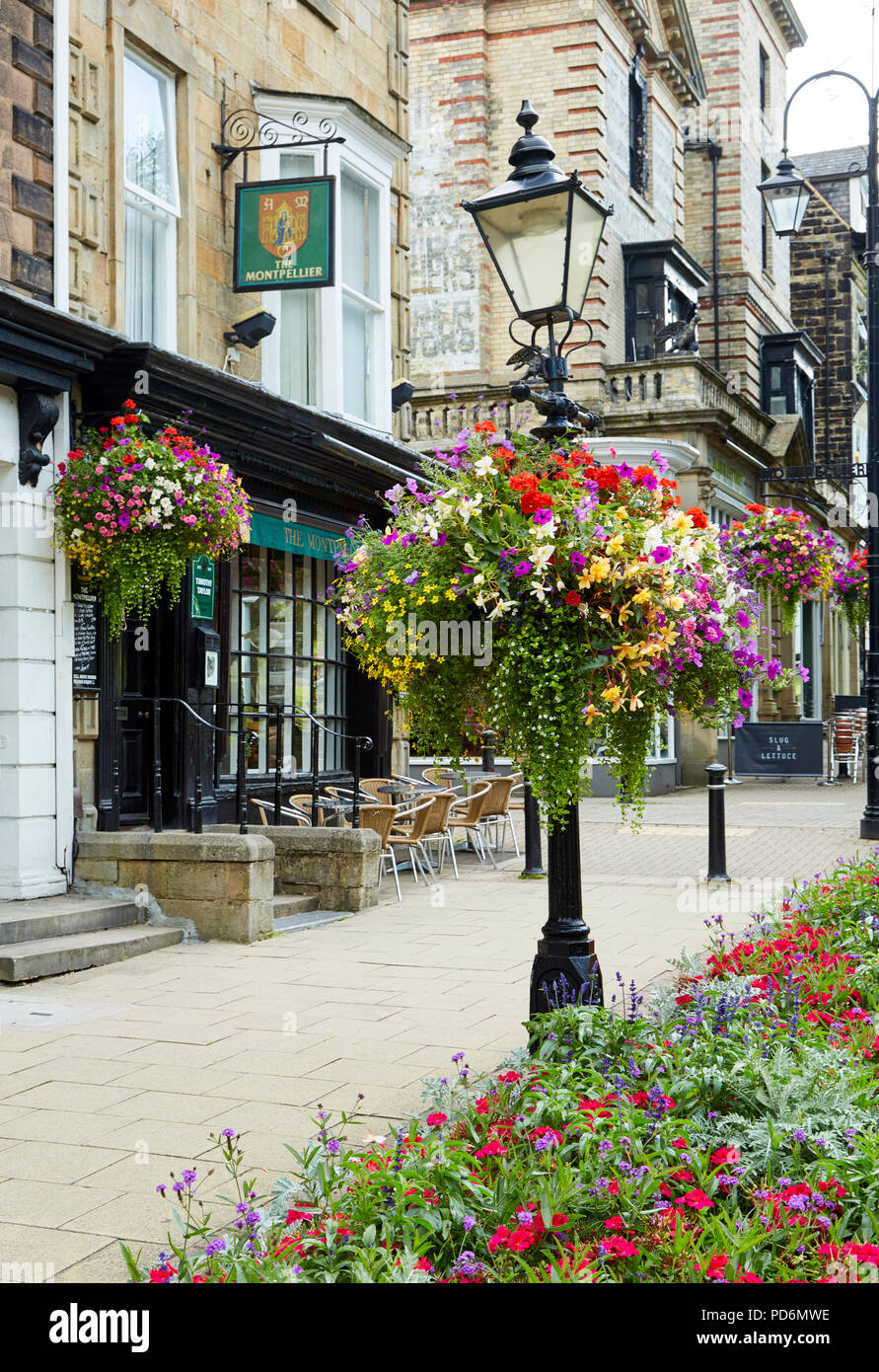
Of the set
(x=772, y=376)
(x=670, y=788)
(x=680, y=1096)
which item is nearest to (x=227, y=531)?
(x=680, y=1096)

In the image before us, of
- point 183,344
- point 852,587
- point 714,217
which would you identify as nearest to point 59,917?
point 183,344

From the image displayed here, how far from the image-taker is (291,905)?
9.91 metres

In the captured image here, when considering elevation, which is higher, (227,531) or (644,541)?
(227,531)

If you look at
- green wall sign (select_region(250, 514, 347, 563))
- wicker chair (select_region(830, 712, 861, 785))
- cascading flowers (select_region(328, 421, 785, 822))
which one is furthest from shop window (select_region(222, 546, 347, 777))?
wicker chair (select_region(830, 712, 861, 785))

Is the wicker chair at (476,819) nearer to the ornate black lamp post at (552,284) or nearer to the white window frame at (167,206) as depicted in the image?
the white window frame at (167,206)

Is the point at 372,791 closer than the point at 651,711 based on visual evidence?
No

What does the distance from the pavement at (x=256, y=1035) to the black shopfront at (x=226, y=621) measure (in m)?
1.74

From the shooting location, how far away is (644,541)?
4.75 metres

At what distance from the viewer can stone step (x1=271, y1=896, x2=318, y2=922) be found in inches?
384

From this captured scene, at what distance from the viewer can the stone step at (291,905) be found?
9766mm

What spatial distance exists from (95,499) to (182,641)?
198cm

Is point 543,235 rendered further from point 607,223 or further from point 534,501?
point 607,223

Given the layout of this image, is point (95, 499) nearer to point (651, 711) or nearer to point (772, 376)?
point (651, 711)

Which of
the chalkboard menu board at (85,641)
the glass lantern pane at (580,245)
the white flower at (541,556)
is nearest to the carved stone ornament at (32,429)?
the chalkboard menu board at (85,641)
